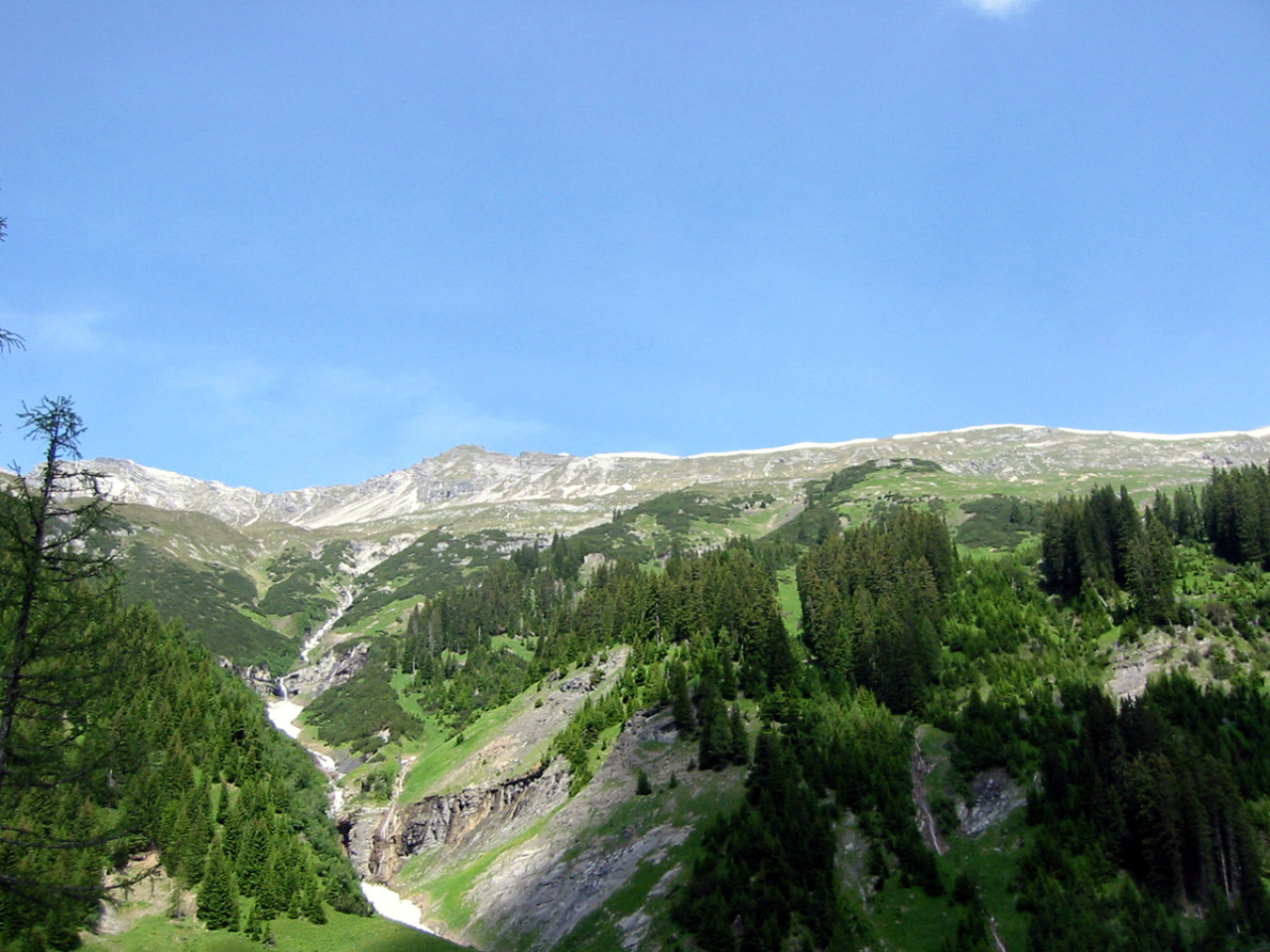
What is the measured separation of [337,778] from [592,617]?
5019cm

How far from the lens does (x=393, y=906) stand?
10244 cm

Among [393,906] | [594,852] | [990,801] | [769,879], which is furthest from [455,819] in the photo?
[990,801]

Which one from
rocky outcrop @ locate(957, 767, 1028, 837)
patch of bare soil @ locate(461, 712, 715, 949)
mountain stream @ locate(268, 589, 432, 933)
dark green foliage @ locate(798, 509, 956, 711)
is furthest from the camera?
dark green foliage @ locate(798, 509, 956, 711)

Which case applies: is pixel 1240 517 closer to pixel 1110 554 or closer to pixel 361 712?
pixel 1110 554

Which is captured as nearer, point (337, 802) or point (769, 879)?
point (769, 879)

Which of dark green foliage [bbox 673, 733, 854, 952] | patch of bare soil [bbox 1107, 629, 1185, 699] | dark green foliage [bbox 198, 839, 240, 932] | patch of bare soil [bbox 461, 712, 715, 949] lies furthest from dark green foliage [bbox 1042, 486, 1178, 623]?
dark green foliage [bbox 198, 839, 240, 932]

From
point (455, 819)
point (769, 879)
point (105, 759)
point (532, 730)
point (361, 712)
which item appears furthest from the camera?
point (361, 712)

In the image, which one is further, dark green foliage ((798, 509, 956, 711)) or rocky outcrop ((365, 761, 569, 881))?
rocky outcrop ((365, 761, 569, 881))

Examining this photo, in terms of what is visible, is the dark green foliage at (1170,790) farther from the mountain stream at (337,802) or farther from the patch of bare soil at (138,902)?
the patch of bare soil at (138,902)

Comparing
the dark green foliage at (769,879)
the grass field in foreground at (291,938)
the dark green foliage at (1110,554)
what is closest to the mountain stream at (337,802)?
the grass field in foreground at (291,938)

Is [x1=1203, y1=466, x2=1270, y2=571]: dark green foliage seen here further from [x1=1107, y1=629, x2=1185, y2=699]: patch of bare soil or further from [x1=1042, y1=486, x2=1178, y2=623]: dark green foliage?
[x1=1107, y1=629, x2=1185, y2=699]: patch of bare soil

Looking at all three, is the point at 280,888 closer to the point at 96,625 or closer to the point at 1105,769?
the point at 96,625

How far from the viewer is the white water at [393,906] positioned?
316 feet

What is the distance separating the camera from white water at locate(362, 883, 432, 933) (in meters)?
96.4
